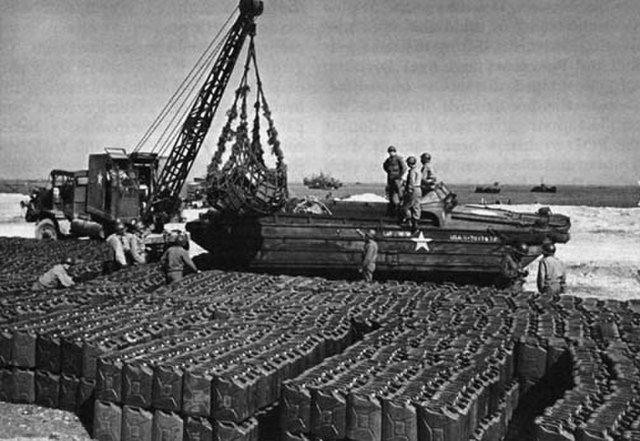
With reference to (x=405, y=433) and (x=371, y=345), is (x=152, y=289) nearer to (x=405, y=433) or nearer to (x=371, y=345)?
(x=371, y=345)

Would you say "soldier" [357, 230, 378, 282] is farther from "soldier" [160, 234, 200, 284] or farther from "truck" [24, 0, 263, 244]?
"truck" [24, 0, 263, 244]

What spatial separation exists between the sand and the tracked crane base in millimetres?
8960

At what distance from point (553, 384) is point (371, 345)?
221cm

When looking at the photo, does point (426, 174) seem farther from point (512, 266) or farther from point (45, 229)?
point (45, 229)

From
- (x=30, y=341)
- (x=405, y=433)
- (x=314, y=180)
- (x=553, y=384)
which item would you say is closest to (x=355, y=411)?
(x=405, y=433)

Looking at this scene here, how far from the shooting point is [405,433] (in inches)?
223

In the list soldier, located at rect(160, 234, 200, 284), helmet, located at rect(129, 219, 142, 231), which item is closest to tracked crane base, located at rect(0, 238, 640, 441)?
soldier, located at rect(160, 234, 200, 284)

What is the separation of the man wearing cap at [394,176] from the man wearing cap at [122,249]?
20.3 feet

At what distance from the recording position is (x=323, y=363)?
22.9 ft

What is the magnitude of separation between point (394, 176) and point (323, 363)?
9513mm

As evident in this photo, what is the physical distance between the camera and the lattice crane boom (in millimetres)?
21953

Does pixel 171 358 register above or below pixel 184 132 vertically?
below

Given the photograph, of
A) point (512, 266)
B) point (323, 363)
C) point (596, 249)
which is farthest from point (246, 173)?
point (596, 249)

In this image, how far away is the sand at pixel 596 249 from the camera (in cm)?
1948
